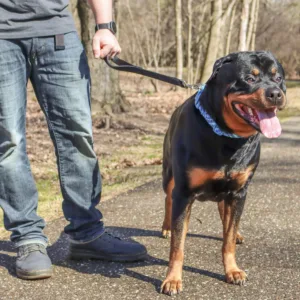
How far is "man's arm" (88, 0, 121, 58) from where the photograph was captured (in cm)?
388

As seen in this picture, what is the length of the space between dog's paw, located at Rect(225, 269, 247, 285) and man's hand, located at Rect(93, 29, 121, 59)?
1567 mm

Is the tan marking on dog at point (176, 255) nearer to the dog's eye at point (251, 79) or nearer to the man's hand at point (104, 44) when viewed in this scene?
the dog's eye at point (251, 79)

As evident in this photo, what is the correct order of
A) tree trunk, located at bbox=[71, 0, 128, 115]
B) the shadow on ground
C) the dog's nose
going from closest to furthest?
1. the dog's nose
2. the shadow on ground
3. tree trunk, located at bbox=[71, 0, 128, 115]

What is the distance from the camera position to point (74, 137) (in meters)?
3.89

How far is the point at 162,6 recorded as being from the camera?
1232 inches

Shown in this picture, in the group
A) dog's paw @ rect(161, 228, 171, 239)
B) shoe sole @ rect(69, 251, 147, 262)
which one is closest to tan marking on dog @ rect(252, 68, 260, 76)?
shoe sole @ rect(69, 251, 147, 262)

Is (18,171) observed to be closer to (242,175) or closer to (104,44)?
(104,44)

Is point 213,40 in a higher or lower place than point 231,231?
lower

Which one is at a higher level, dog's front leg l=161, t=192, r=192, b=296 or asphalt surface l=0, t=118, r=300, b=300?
dog's front leg l=161, t=192, r=192, b=296

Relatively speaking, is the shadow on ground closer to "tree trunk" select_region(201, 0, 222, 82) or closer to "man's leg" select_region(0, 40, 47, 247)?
"man's leg" select_region(0, 40, 47, 247)

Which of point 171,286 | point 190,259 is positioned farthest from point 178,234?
point 190,259

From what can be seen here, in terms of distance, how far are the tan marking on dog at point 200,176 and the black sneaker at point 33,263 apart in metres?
1.07

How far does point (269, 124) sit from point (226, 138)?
29cm

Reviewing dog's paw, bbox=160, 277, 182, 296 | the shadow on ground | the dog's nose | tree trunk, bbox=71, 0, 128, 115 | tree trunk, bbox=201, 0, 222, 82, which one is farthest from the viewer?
tree trunk, bbox=201, 0, 222, 82
